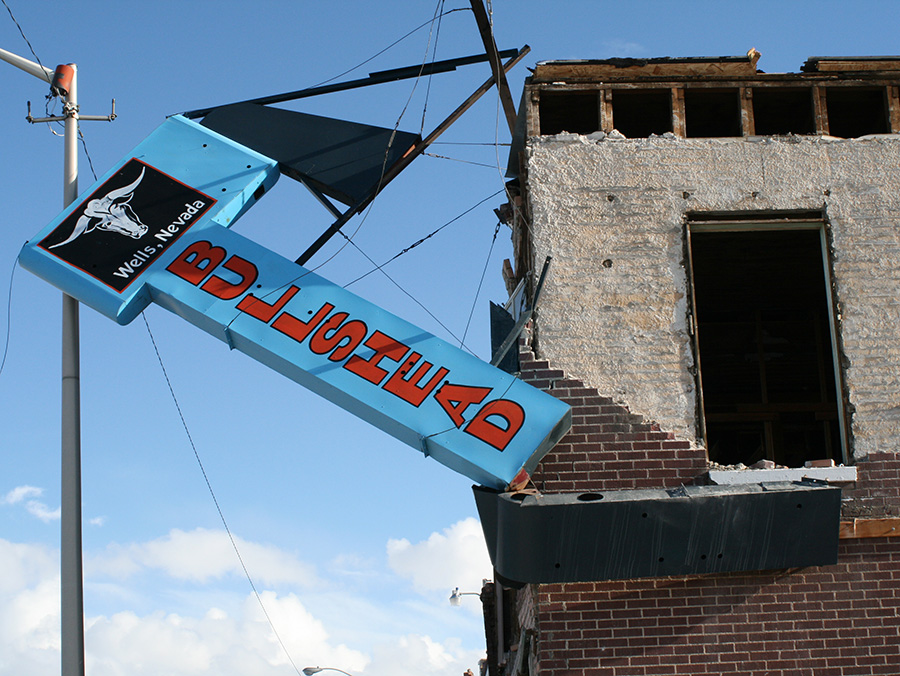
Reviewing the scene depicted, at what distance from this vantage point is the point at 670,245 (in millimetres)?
9398

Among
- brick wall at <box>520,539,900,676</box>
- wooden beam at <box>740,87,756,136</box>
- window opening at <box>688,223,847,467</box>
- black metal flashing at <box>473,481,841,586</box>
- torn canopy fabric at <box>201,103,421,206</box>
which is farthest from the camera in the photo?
window opening at <box>688,223,847,467</box>

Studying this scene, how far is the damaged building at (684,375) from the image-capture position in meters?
8.04

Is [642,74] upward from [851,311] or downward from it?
upward

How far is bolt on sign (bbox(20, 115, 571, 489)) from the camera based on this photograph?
8.40 metres

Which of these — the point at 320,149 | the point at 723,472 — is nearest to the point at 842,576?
the point at 723,472

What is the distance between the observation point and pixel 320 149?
10578 mm

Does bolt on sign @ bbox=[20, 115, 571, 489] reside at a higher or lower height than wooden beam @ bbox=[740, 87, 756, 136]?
lower

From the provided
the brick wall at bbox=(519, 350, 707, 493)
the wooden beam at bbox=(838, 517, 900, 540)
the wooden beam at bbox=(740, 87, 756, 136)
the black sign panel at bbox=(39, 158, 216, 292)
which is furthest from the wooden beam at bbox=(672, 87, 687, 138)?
the black sign panel at bbox=(39, 158, 216, 292)

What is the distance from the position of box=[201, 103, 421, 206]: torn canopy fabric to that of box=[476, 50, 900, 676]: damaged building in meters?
1.37

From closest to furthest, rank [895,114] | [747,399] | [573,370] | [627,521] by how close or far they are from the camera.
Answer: [627,521] < [573,370] < [895,114] < [747,399]

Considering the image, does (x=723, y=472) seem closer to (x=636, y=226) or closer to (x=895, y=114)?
(x=636, y=226)

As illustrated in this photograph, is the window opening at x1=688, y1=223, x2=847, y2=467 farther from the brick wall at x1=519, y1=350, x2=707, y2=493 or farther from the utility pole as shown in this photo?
the utility pole

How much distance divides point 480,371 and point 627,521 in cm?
173

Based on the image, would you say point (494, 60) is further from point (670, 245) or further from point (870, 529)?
point (870, 529)
